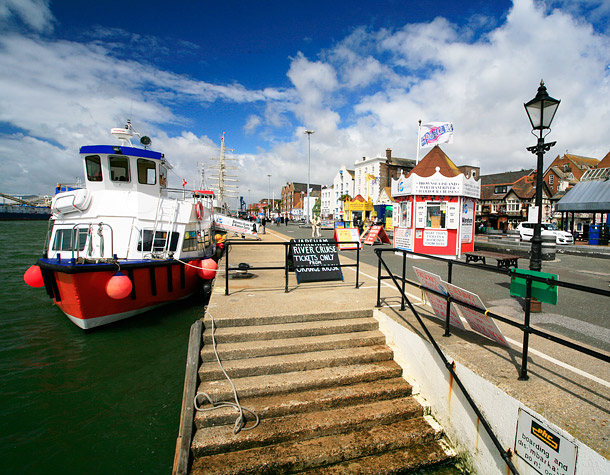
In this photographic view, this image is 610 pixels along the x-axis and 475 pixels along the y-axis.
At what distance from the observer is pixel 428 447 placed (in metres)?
3.53

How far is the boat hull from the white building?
61.9 m

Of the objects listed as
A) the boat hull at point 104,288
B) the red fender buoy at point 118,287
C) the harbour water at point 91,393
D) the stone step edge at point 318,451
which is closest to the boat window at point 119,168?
the boat hull at point 104,288

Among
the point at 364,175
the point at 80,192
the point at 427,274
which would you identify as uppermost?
the point at 364,175

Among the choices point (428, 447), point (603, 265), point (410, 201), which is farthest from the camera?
point (410, 201)

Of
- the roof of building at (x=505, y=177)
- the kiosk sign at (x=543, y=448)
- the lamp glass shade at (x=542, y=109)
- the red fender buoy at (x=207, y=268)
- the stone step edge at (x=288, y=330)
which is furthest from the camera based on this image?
the roof of building at (x=505, y=177)

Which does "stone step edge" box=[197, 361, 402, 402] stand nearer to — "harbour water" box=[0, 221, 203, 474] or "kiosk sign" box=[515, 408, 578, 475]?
"harbour water" box=[0, 221, 203, 474]

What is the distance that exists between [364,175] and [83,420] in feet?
219

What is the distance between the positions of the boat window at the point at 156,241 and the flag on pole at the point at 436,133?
43.7 ft

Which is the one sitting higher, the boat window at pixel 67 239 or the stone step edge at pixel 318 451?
the boat window at pixel 67 239

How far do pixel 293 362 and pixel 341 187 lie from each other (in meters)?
74.0

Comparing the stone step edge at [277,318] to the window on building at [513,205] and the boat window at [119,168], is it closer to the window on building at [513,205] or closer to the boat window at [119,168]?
the boat window at [119,168]

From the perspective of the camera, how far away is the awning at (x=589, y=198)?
20.9 m

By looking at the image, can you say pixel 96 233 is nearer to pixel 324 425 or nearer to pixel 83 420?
pixel 83 420

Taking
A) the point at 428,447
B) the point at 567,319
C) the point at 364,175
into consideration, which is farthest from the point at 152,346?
the point at 364,175
